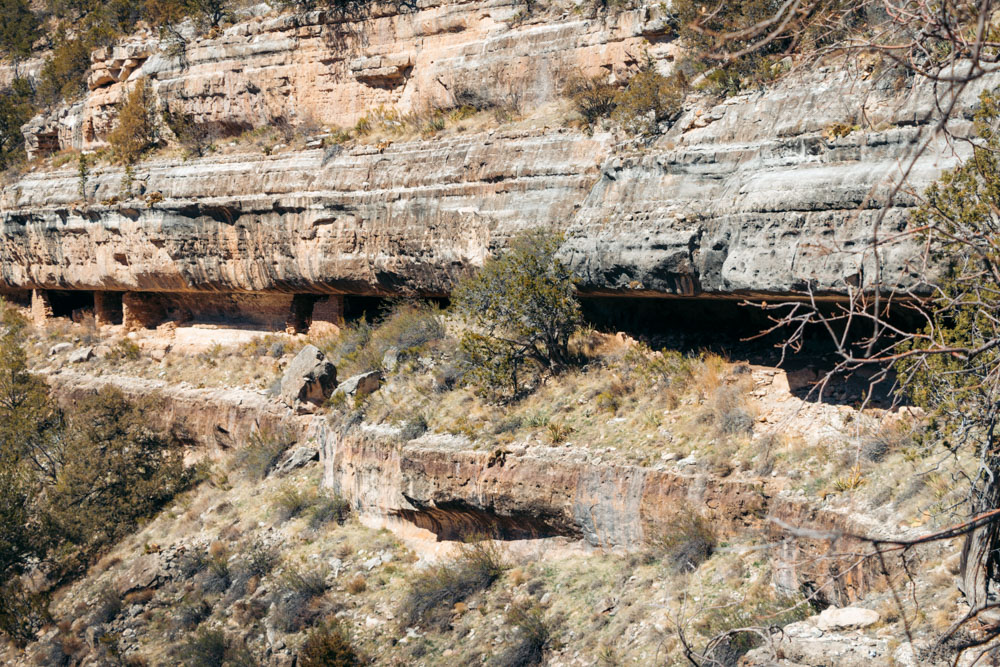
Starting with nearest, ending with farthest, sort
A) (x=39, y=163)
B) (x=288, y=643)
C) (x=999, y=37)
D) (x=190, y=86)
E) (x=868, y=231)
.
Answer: (x=999, y=37) < (x=868, y=231) < (x=288, y=643) < (x=190, y=86) < (x=39, y=163)

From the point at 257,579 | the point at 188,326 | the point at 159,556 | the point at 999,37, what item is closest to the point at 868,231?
the point at 999,37

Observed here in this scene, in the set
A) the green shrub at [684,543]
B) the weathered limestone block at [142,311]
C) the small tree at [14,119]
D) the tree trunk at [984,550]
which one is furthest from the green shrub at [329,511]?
the small tree at [14,119]

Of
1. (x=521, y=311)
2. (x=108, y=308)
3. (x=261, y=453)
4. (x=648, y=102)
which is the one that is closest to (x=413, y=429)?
(x=521, y=311)

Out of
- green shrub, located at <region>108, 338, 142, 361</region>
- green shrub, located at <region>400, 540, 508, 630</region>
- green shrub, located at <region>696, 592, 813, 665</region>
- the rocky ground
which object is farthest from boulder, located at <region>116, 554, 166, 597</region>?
green shrub, located at <region>696, 592, 813, 665</region>

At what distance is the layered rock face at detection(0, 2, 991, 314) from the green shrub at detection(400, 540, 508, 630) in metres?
3.72

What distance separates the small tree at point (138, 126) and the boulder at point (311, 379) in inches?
325

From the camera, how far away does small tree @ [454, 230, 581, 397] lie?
40.3 feet

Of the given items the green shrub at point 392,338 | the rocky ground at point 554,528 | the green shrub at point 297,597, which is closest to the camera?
the rocky ground at point 554,528

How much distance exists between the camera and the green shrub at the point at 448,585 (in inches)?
410

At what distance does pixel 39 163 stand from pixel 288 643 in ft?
56.5

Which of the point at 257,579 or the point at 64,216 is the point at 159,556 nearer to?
the point at 257,579

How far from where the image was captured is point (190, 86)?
65.4 ft

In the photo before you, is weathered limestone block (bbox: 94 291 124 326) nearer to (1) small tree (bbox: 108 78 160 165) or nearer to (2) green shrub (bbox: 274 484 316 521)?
(1) small tree (bbox: 108 78 160 165)

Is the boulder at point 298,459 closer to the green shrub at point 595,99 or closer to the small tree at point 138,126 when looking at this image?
the green shrub at point 595,99
